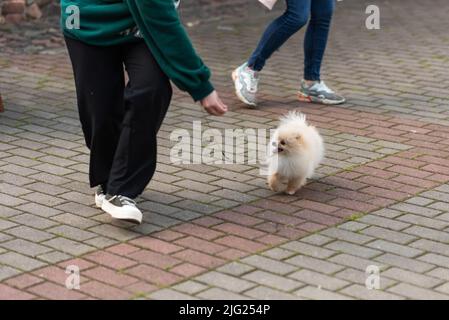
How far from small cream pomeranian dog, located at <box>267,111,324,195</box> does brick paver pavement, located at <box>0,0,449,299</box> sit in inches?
4.2

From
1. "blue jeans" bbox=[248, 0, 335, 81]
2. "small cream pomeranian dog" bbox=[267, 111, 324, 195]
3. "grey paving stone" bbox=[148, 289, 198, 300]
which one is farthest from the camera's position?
"blue jeans" bbox=[248, 0, 335, 81]

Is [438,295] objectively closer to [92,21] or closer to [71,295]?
[71,295]

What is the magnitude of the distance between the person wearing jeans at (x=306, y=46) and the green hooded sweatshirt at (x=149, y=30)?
2786 mm

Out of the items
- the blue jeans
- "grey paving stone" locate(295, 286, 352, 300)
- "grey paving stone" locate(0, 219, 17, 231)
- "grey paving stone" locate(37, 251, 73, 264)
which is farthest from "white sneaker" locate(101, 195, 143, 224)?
the blue jeans

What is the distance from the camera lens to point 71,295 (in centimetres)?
447

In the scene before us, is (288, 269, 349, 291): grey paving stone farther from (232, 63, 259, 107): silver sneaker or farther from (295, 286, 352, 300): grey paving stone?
(232, 63, 259, 107): silver sneaker

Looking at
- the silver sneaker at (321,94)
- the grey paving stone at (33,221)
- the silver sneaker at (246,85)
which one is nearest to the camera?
the grey paving stone at (33,221)

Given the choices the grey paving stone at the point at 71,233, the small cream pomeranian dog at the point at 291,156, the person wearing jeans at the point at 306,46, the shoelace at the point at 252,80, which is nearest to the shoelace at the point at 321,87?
the person wearing jeans at the point at 306,46

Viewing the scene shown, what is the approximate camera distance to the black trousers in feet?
17.1

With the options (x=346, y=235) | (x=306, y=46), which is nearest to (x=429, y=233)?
(x=346, y=235)

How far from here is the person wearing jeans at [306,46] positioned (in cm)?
786

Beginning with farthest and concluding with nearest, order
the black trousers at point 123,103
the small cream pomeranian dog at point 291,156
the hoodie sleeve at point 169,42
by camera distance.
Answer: the small cream pomeranian dog at point 291,156 < the black trousers at point 123,103 < the hoodie sleeve at point 169,42

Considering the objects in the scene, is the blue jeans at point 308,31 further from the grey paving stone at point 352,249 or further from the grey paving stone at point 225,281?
the grey paving stone at point 225,281
